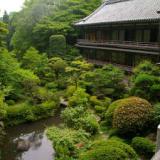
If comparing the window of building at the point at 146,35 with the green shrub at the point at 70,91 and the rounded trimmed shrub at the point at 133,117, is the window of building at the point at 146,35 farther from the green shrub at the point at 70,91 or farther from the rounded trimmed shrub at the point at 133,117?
A: the rounded trimmed shrub at the point at 133,117

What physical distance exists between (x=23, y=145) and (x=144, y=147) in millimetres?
7648

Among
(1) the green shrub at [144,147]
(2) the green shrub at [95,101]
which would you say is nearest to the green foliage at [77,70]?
(2) the green shrub at [95,101]

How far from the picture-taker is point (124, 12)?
109ft

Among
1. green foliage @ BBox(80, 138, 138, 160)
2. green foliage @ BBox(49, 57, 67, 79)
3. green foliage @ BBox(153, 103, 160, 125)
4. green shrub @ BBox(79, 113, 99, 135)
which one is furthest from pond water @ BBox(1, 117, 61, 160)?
green foliage @ BBox(49, 57, 67, 79)

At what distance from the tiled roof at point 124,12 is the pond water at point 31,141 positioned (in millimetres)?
14038

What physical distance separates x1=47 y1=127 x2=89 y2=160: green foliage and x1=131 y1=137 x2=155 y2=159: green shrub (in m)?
2.83

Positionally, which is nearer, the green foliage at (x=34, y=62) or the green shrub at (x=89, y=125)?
the green shrub at (x=89, y=125)

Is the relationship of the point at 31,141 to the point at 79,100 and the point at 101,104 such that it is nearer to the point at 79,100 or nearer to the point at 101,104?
the point at 79,100

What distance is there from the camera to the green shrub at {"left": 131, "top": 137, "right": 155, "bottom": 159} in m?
13.9

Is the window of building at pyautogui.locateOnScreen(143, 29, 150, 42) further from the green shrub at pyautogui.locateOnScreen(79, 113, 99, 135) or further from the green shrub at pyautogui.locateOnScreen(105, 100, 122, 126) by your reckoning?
the green shrub at pyautogui.locateOnScreen(79, 113, 99, 135)

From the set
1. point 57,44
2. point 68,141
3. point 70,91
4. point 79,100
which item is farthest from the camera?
point 57,44

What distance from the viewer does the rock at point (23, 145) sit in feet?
56.3

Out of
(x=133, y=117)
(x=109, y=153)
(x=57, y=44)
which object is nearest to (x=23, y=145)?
(x=133, y=117)

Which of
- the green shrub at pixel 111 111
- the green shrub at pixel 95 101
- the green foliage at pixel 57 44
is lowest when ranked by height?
the green shrub at pixel 95 101
